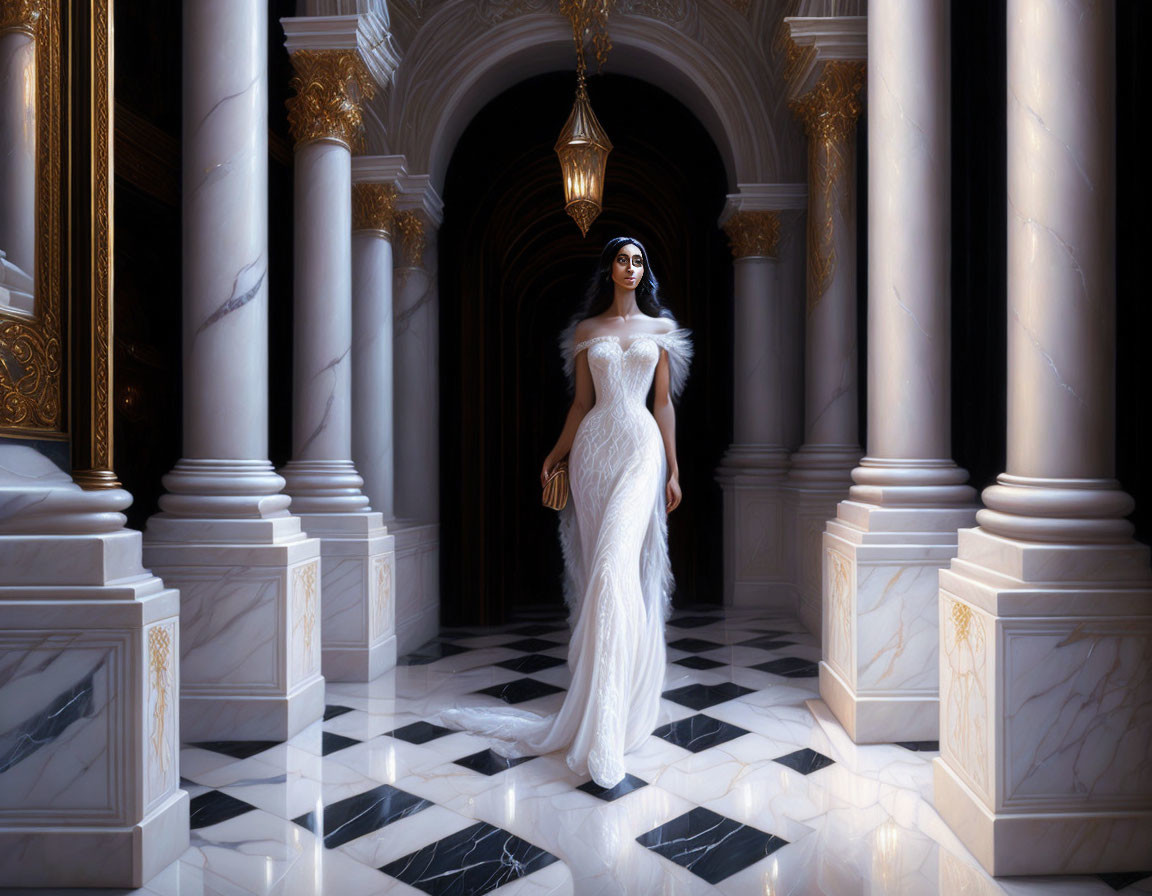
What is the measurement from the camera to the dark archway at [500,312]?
28.8ft

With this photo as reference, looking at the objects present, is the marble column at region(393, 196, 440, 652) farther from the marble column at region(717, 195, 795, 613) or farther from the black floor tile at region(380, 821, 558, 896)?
the black floor tile at region(380, 821, 558, 896)

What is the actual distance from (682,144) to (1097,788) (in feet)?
26.7

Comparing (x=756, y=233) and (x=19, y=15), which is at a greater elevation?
(x=756, y=233)

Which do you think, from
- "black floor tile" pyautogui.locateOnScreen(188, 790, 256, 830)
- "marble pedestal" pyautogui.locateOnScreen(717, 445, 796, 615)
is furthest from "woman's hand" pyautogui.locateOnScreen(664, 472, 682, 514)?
"marble pedestal" pyautogui.locateOnScreen(717, 445, 796, 615)

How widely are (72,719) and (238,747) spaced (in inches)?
64.8

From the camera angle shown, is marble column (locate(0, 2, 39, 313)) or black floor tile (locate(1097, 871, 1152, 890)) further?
marble column (locate(0, 2, 39, 313))

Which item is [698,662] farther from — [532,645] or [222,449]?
[222,449]

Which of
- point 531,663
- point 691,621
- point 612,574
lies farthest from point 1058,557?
point 691,621

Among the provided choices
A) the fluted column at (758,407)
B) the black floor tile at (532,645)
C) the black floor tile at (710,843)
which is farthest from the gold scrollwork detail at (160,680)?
the fluted column at (758,407)

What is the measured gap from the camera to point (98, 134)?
134 inches

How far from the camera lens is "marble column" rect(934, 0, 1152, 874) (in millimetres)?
3119

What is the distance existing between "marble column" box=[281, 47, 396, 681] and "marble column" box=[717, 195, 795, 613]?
3.81 m

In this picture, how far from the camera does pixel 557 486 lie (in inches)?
193

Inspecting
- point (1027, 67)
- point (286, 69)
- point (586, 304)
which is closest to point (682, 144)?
point (286, 69)
